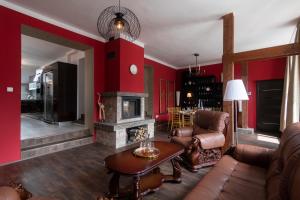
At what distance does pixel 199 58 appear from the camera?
691 centimetres

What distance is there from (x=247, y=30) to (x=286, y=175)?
165 inches

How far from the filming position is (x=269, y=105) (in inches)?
239

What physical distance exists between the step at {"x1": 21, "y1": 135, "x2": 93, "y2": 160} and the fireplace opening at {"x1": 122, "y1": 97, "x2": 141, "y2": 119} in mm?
1168

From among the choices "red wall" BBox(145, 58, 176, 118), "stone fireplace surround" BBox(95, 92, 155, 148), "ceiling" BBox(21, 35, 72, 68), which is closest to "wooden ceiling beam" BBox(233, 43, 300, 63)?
"stone fireplace surround" BBox(95, 92, 155, 148)

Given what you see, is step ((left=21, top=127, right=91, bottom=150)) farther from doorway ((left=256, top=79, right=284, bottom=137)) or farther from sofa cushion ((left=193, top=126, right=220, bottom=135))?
doorway ((left=256, top=79, right=284, bottom=137))

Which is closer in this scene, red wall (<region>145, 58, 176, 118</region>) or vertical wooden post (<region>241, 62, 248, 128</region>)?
vertical wooden post (<region>241, 62, 248, 128</region>)

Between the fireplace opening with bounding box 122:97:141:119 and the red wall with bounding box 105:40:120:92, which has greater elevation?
the red wall with bounding box 105:40:120:92

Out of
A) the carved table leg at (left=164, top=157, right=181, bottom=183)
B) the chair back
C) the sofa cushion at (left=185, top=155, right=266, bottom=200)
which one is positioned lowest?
the carved table leg at (left=164, top=157, right=181, bottom=183)

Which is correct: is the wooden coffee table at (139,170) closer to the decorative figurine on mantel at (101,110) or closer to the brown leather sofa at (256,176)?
the brown leather sofa at (256,176)

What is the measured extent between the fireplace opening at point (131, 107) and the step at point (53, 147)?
117cm

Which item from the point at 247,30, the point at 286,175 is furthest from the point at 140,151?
the point at 247,30

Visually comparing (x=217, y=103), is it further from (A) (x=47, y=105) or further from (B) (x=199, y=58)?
(A) (x=47, y=105)

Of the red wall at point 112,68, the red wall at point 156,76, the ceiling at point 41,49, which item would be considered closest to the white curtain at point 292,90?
the red wall at point 112,68

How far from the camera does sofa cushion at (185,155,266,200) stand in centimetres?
138
